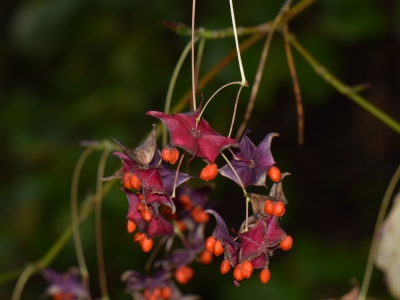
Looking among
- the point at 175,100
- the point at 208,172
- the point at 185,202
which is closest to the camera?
the point at 208,172

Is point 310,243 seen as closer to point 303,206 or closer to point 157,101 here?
point 157,101

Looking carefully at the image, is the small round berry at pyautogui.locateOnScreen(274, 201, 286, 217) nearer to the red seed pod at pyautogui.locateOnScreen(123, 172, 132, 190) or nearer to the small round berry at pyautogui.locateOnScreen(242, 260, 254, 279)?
the small round berry at pyautogui.locateOnScreen(242, 260, 254, 279)

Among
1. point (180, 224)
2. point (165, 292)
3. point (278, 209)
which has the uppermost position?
point (278, 209)

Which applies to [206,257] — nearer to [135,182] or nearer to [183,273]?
[183,273]

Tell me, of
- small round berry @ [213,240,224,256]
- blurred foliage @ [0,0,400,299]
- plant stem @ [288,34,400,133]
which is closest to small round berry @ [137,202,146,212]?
small round berry @ [213,240,224,256]

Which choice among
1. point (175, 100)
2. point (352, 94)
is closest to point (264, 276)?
point (352, 94)

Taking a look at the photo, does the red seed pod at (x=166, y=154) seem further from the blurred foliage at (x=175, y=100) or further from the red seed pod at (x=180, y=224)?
the blurred foliage at (x=175, y=100)

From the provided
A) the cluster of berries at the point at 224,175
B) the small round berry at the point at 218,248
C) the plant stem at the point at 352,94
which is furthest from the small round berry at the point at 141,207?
the plant stem at the point at 352,94

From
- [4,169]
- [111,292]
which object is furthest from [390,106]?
[4,169]
